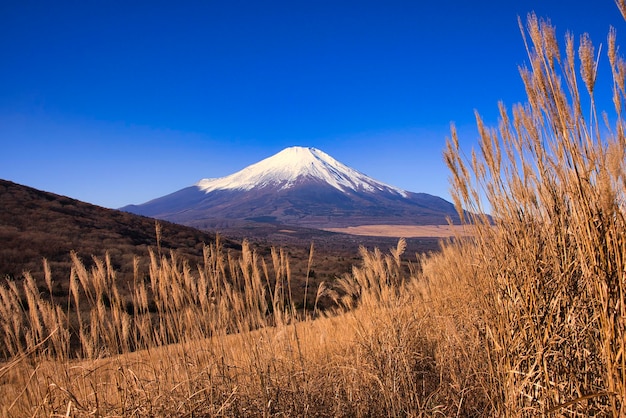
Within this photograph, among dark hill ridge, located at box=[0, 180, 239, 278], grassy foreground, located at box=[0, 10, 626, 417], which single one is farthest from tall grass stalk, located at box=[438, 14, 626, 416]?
dark hill ridge, located at box=[0, 180, 239, 278]

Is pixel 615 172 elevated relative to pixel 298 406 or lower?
elevated

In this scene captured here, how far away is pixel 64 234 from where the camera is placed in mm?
19938

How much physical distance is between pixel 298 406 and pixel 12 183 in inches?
1246

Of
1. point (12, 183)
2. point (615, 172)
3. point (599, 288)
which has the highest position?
point (12, 183)

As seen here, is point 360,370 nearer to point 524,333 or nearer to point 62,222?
point 524,333

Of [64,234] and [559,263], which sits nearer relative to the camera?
[559,263]

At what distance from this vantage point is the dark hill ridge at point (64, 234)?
1527 centimetres

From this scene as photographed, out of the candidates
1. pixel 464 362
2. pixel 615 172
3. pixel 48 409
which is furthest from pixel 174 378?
pixel 615 172

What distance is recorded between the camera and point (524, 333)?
6.16 feet

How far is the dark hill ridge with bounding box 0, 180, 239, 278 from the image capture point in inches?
601

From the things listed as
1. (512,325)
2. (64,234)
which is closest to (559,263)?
(512,325)

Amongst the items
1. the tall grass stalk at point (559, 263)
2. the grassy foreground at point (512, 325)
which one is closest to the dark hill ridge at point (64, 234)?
the grassy foreground at point (512, 325)

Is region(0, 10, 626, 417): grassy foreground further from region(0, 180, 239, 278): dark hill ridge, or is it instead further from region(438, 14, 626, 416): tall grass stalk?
region(0, 180, 239, 278): dark hill ridge

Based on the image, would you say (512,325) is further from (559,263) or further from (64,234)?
(64,234)
